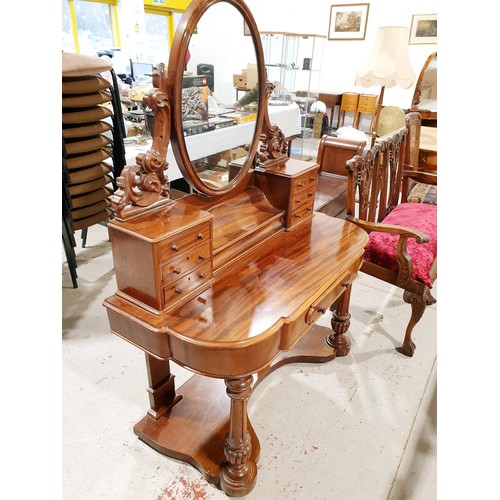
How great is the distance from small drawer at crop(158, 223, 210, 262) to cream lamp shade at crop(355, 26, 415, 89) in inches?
112

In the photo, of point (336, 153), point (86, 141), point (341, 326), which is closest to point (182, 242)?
point (341, 326)

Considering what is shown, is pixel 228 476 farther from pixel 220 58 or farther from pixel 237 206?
pixel 220 58

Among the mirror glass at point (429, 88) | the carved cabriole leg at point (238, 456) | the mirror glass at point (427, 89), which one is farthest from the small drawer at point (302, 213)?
the mirror glass at point (429, 88)

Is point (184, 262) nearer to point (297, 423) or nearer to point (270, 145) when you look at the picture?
point (270, 145)

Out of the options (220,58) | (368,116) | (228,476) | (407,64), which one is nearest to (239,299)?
(228,476)

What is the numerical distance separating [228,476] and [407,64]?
11.1 ft

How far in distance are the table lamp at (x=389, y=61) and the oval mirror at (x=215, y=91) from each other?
2305mm

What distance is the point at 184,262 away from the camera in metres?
1.16

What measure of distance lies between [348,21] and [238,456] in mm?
6937

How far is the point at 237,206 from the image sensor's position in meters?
1.53

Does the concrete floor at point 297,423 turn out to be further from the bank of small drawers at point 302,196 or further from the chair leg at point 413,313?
the bank of small drawers at point 302,196

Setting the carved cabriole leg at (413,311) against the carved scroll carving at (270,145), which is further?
the carved cabriole leg at (413,311)

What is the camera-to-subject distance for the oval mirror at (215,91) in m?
1.14

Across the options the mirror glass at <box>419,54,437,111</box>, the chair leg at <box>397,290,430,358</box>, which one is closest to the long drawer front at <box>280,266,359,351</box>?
the chair leg at <box>397,290,430,358</box>
